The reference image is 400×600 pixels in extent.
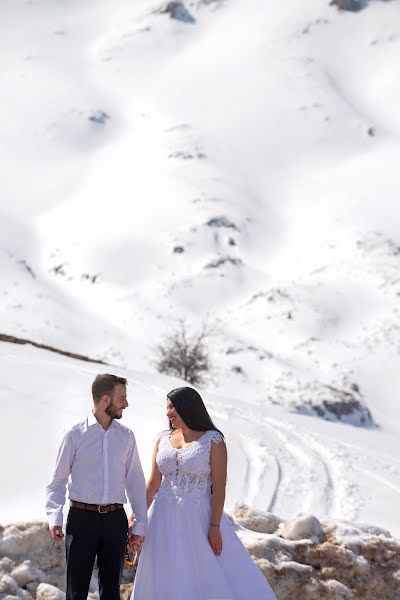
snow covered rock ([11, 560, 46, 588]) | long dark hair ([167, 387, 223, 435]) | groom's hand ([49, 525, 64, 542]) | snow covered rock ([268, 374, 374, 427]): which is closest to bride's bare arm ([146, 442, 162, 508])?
long dark hair ([167, 387, 223, 435])

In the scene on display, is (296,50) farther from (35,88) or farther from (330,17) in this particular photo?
(35,88)

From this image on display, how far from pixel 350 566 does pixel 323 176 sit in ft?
237

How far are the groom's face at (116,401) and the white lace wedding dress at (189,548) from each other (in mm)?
401

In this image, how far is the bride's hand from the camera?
514cm

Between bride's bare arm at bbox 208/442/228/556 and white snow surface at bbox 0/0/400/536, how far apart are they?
321 cm

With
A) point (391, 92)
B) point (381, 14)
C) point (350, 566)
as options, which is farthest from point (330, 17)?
point (350, 566)

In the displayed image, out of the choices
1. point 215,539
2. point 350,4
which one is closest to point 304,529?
point 215,539

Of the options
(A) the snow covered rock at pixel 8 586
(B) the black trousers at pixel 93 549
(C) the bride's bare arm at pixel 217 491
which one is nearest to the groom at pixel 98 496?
(B) the black trousers at pixel 93 549

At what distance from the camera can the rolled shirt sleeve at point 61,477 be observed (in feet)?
16.9

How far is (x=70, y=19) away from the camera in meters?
138

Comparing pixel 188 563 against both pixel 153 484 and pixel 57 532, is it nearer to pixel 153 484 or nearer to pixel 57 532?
pixel 153 484

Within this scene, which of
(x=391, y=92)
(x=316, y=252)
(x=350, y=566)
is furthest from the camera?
(x=391, y=92)

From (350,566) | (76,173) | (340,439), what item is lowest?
(76,173)

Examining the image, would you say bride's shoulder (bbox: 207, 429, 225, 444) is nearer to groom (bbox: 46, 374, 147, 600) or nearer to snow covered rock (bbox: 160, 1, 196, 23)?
groom (bbox: 46, 374, 147, 600)
